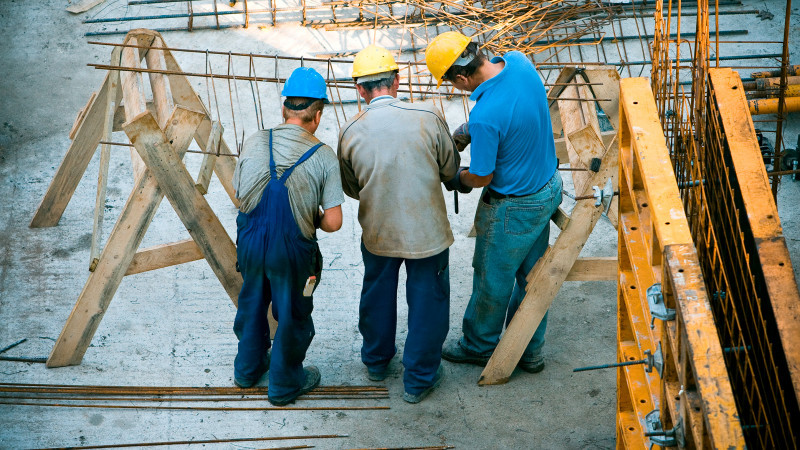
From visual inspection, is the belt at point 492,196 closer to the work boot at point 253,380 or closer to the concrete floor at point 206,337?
the concrete floor at point 206,337

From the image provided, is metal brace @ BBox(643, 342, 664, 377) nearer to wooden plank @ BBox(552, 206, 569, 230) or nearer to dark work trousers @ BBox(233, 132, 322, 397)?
wooden plank @ BBox(552, 206, 569, 230)

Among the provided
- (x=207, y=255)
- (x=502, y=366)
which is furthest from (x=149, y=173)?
(x=502, y=366)

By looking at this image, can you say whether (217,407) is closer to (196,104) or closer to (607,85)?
(196,104)

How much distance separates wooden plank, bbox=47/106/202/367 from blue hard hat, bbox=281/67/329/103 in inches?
23.7

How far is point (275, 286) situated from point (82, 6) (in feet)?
19.0

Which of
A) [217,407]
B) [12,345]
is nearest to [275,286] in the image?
[217,407]

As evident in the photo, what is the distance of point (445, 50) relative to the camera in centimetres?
405

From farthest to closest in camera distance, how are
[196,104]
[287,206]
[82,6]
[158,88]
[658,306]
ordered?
[82,6] < [196,104] < [158,88] < [287,206] < [658,306]

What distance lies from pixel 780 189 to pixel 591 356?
8.49 ft

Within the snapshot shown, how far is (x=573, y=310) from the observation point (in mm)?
5332

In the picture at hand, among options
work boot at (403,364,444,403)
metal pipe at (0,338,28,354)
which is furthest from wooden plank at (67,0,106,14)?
work boot at (403,364,444,403)

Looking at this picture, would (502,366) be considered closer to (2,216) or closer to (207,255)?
(207,255)

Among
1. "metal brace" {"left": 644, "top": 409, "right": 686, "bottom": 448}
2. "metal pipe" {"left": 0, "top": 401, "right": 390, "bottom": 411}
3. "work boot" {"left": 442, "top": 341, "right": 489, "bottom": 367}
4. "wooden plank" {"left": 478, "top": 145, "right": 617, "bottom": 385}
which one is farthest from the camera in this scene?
"work boot" {"left": 442, "top": 341, "right": 489, "bottom": 367}

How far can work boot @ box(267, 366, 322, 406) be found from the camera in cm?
A: 451
